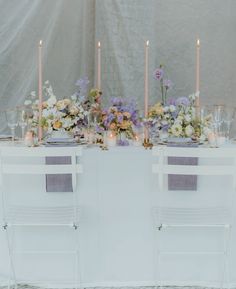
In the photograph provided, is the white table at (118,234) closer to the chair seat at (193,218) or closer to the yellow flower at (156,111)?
the chair seat at (193,218)

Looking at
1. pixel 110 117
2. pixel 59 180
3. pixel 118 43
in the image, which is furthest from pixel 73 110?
pixel 118 43

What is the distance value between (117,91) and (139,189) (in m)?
1.41

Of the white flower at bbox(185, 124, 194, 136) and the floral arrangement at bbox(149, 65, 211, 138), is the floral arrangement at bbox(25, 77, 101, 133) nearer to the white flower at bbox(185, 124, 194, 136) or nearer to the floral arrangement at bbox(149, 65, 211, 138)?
the floral arrangement at bbox(149, 65, 211, 138)

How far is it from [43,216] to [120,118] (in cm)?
56

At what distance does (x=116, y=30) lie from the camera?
389 centimetres

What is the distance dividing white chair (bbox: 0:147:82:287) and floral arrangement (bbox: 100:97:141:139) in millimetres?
253

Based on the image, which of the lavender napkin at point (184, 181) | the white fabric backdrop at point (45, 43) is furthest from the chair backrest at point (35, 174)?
the white fabric backdrop at point (45, 43)

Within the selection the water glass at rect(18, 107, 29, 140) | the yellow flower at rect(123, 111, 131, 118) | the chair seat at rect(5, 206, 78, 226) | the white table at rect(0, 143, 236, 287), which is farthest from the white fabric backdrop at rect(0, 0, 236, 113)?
the chair seat at rect(5, 206, 78, 226)

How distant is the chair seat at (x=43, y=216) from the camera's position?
8.19ft

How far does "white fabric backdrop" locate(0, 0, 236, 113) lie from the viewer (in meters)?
3.89

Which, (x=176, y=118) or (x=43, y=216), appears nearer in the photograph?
(x=43, y=216)

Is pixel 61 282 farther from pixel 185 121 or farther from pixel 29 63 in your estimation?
pixel 29 63

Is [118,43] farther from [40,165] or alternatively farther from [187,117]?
[40,165]

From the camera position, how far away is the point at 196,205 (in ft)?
8.63
